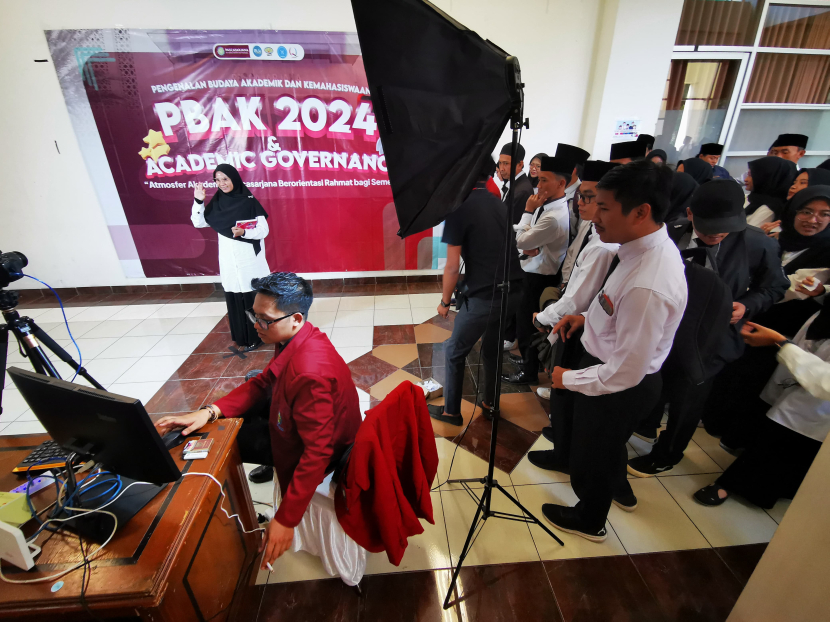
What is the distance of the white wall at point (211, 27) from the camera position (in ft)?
11.5

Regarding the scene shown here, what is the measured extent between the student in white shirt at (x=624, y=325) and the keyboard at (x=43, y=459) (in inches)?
67.6

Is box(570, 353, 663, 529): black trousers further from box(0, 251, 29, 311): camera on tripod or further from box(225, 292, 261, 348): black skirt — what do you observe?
box(225, 292, 261, 348): black skirt

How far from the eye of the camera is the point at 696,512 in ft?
5.94

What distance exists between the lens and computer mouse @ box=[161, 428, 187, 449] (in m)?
1.23

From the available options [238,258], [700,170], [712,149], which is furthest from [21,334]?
[712,149]

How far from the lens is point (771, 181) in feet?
8.72

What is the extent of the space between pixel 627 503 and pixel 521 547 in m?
0.60

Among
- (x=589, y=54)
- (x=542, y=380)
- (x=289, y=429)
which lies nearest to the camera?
(x=289, y=429)

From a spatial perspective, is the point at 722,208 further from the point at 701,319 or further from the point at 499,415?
the point at 499,415

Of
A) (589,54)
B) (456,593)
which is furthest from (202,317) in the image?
(589,54)

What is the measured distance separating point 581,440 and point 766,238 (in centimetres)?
135

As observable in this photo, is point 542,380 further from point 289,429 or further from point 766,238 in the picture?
point 289,429

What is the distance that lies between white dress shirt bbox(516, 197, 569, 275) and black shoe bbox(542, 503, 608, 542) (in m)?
1.57

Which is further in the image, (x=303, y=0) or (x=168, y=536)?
(x=303, y=0)
